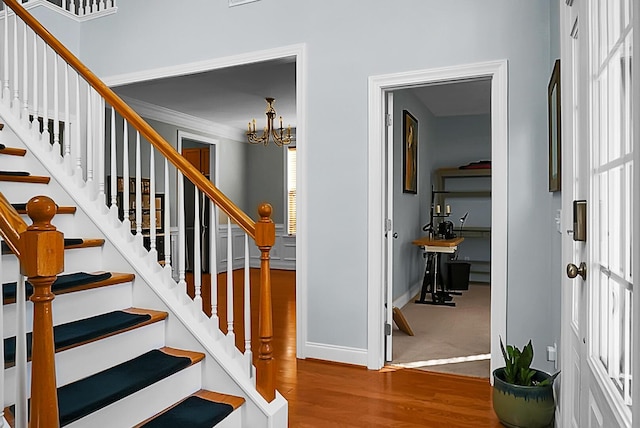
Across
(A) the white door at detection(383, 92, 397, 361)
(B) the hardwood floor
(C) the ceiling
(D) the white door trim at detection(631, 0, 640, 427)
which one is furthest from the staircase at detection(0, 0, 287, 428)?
Result: (C) the ceiling

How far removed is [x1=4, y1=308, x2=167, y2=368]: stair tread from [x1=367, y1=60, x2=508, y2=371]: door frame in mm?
1590

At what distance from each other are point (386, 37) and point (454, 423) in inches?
102

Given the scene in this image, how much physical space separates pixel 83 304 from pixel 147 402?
2.07ft

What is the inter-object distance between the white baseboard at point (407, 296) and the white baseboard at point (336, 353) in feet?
6.23

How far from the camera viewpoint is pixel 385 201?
372 centimetres

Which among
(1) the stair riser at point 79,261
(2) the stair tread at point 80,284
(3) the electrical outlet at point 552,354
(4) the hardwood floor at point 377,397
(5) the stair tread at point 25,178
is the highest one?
(5) the stair tread at point 25,178

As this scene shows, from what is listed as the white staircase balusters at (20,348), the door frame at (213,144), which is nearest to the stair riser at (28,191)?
the white staircase balusters at (20,348)

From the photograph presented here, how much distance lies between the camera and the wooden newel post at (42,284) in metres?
1.21

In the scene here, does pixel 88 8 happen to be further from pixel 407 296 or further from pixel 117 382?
pixel 407 296

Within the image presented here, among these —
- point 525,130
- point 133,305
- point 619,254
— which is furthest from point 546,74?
point 133,305

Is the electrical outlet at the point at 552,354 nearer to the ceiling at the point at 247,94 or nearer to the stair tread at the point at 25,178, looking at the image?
the ceiling at the point at 247,94

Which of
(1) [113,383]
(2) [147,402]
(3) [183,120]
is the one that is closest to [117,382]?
(1) [113,383]

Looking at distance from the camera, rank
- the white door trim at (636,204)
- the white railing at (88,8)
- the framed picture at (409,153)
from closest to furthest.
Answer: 1. the white door trim at (636,204)
2. the white railing at (88,8)
3. the framed picture at (409,153)

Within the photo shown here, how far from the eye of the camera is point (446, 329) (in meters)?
4.72
